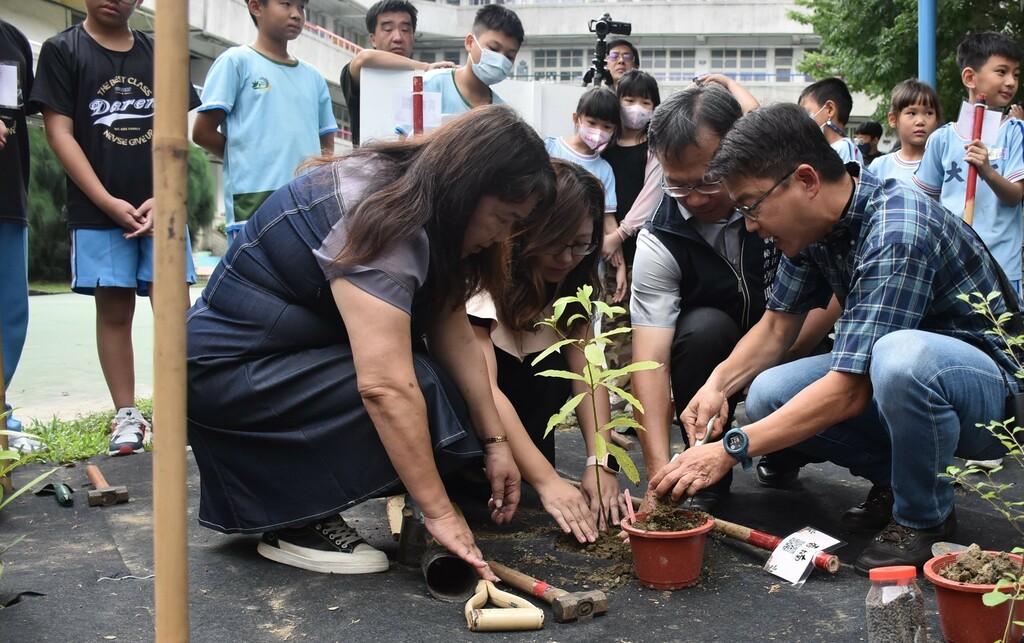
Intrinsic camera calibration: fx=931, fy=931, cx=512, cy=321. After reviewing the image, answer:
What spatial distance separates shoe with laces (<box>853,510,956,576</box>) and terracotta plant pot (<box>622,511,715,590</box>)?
44cm

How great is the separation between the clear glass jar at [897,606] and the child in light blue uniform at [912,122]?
3.69 meters

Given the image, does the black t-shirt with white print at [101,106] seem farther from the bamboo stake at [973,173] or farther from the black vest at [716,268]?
the bamboo stake at [973,173]

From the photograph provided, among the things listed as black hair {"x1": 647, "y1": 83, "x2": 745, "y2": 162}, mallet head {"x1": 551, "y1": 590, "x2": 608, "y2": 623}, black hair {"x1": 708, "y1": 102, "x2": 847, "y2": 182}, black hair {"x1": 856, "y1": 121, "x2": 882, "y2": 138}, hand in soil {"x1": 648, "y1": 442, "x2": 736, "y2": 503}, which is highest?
black hair {"x1": 856, "y1": 121, "x2": 882, "y2": 138}

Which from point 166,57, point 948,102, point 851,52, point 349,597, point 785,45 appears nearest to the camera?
point 166,57

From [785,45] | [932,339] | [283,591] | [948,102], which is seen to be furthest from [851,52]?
[785,45]

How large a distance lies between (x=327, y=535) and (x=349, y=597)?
27 centimetres

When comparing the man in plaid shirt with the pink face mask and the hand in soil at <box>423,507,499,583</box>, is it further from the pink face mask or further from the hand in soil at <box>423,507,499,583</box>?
the pink face mask

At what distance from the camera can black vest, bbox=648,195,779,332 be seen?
3.00 meters

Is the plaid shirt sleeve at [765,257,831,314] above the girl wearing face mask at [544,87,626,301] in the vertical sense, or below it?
below

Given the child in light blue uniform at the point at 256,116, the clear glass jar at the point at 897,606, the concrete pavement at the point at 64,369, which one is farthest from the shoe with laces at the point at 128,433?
the clear glass jar at the point at 897,606

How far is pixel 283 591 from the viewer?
2.30m

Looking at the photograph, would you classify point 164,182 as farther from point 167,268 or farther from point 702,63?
point 702,63

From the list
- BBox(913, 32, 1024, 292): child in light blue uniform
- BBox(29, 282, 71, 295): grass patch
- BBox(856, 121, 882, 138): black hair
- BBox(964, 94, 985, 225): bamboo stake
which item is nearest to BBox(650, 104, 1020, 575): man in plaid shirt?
BBox(964, 94, 985, 225): bamboo stake

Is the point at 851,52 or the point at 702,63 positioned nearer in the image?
the point at 851,52
